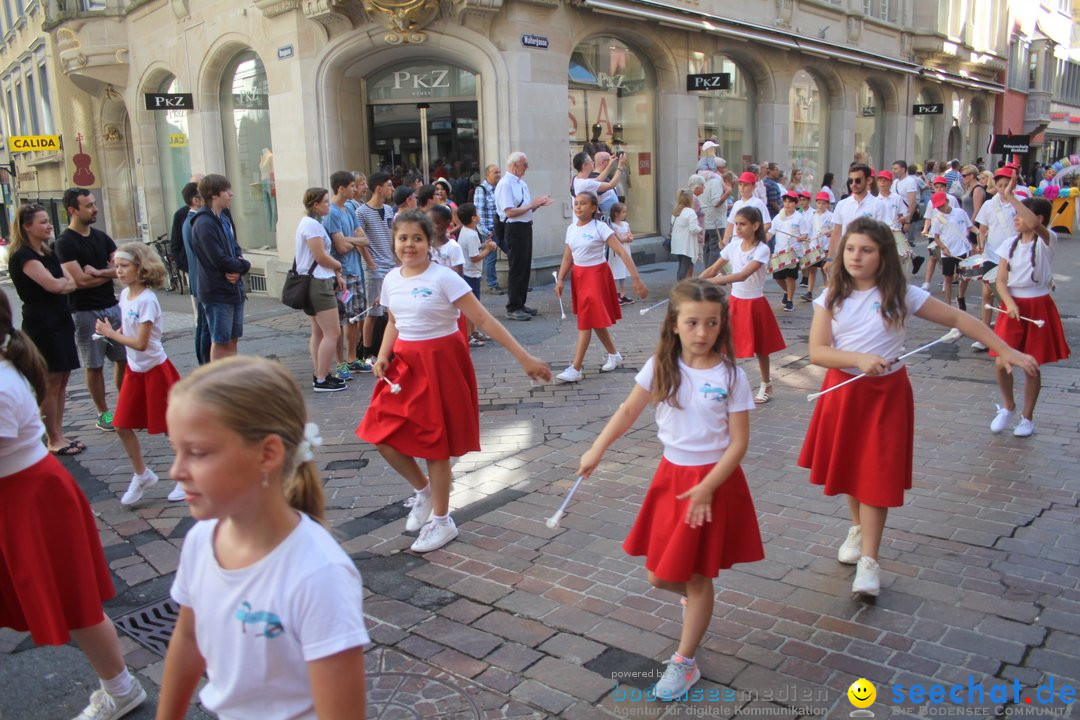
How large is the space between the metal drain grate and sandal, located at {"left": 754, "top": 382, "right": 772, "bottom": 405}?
16.2 ft

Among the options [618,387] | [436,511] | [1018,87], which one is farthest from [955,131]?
[436,511]

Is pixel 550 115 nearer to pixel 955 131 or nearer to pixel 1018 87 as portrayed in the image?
pixel 955 131

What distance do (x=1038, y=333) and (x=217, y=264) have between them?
21.6 ft

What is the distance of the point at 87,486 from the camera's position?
5.96 metres

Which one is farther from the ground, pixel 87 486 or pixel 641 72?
pixel 641 72

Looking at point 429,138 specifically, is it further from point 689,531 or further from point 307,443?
point 307,443

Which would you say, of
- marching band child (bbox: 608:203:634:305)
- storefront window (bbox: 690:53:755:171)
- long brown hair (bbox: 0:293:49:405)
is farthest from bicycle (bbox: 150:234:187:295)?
long brown hair (bbox: 0:293:49:405)

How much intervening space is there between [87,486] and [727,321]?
186 inches

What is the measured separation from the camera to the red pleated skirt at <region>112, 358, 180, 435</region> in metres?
5.48

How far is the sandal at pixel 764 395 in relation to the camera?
7.45 meters

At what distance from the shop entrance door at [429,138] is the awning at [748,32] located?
9.51 feet

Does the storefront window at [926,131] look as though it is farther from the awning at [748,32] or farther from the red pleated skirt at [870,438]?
the red pleated skirt at [870,438]

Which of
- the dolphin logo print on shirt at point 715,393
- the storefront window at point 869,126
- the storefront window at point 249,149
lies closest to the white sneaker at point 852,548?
the dolphin logo print on shirt at point 715,393

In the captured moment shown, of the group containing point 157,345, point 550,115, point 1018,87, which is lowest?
point 157,345
